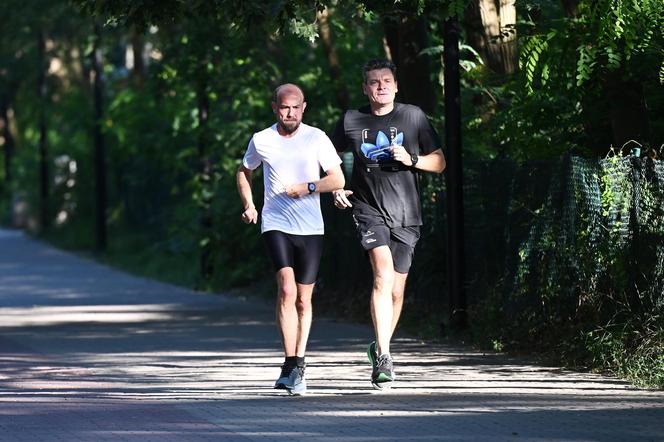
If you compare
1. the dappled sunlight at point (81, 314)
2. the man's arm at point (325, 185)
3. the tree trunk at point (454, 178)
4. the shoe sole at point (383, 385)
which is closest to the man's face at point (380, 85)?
the man's arm at point (325, 185)

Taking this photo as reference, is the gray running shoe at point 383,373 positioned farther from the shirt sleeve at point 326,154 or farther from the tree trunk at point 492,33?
the tree trunk at point 492,33

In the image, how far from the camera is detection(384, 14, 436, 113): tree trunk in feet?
51.7

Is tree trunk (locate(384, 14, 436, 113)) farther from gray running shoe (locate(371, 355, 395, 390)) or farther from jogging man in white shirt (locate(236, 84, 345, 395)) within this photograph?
gray running shoe (locate(371, 355, 395, 390))

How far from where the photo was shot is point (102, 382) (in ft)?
34.5

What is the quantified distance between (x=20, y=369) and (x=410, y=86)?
6054 mm

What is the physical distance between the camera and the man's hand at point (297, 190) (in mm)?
9266

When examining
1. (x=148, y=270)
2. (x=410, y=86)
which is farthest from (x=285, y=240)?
(x=148, y=270)

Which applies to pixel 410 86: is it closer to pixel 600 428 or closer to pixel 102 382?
pixel 102 382

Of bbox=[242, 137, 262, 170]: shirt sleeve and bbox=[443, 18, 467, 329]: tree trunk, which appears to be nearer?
bbox=[242, 137, 262, 170]: shirt sleeve

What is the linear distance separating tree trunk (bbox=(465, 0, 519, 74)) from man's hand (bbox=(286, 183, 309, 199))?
5.16 metres

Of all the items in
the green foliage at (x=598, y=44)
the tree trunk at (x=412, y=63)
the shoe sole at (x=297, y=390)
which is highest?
the tree trunk at (x=412, y=63)

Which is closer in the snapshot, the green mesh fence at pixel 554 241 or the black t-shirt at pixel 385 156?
the black t-shirt at pixel 385 156

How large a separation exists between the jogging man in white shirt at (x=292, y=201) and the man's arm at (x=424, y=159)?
0.37 m

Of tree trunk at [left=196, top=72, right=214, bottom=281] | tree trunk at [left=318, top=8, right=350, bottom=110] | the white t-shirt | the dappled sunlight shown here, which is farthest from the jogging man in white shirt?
tree trunk at [left=196, top=72, right=214, bottom=281]
